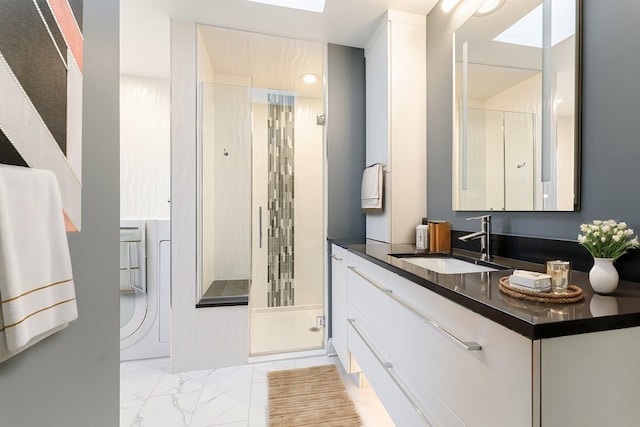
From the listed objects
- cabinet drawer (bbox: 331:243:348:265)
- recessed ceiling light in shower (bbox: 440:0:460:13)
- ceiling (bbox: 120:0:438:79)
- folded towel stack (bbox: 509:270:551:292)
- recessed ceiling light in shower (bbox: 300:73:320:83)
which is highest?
ceiling (bbox: 120:0:438:79)

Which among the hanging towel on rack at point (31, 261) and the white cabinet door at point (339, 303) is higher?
the hanging towel on rack at point (31, 261)

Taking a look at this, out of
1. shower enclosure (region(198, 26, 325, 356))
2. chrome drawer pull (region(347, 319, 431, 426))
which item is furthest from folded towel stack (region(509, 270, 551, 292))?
shower enclosure (region(198, 26, 325, 356))

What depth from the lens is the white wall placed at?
8.73 feet

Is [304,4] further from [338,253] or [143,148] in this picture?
[143,148]

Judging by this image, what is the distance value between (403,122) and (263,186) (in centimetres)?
162

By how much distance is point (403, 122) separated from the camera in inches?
77.6

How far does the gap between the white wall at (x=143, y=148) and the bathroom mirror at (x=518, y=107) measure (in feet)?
8.39

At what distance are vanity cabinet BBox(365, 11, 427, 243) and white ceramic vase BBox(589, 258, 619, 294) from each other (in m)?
1.20

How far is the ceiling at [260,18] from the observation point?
1.85 metres

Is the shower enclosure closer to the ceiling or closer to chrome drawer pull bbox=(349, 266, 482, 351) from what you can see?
the ceiling

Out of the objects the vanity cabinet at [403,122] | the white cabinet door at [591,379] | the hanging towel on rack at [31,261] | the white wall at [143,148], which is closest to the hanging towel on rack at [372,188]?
the vanity cabinet at [403,122]

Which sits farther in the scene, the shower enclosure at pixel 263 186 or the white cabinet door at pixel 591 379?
the shower enclosure at pixel 263 186

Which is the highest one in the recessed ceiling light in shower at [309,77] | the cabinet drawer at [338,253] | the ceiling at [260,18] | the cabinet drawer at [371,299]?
the ceiling at [260,18]

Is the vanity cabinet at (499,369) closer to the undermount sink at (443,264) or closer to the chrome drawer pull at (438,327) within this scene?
the chrome drawer pull at (438,327)
